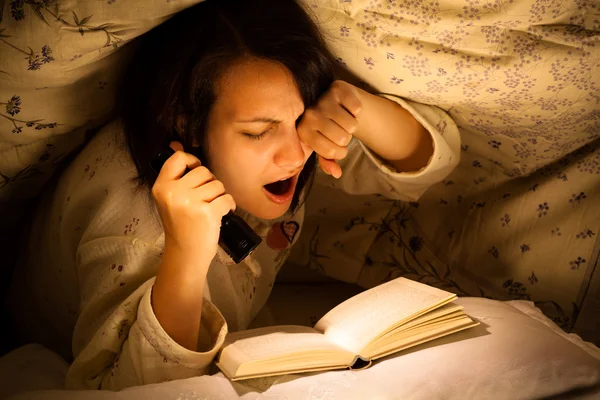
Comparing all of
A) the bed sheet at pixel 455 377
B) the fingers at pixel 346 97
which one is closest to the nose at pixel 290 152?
the fingers at pixel 346 97

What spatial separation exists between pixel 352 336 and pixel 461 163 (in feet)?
1.98

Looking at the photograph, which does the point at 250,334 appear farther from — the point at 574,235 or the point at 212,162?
the point at 574,235

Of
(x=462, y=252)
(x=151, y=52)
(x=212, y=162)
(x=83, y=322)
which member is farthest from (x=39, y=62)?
(x=462, y=252)

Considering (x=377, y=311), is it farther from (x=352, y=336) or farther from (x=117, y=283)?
(x=117, y=283)

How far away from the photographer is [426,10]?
1.00 m

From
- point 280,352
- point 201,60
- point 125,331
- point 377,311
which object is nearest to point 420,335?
point 377,311

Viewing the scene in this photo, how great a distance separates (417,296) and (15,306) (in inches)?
33.2

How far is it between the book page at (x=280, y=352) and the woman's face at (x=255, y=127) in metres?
0.26

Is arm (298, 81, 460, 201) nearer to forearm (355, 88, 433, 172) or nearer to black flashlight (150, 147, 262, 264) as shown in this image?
forearm (355, 88, 433, 172)

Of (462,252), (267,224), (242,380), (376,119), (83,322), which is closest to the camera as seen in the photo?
(242,380)

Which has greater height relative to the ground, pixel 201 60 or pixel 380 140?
pixel 201 60

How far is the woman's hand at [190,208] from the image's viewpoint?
88 cm

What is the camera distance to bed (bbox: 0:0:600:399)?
884 millimetres

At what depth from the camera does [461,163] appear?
1.40 metres
